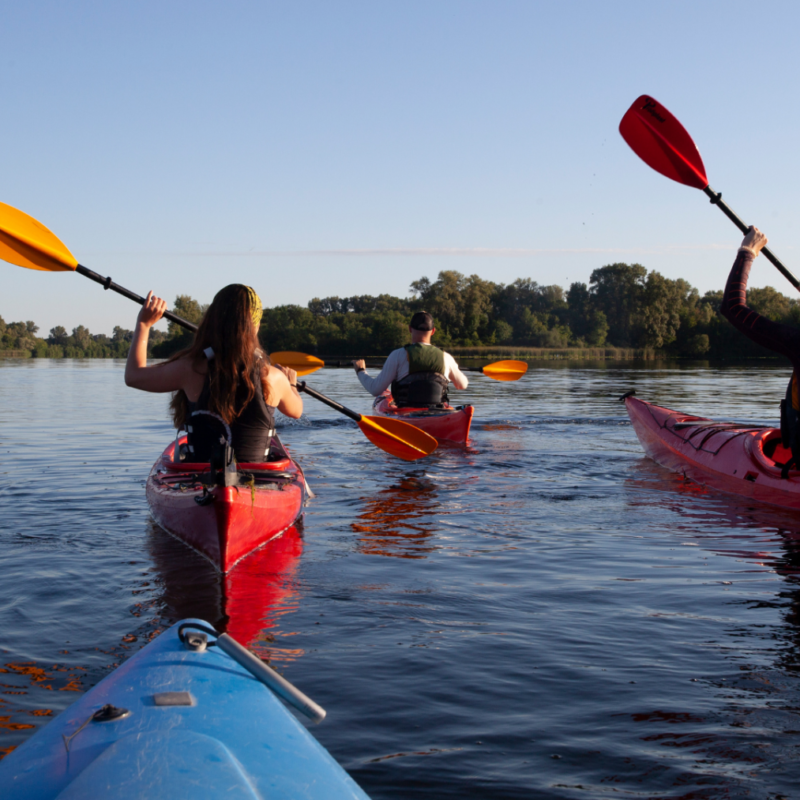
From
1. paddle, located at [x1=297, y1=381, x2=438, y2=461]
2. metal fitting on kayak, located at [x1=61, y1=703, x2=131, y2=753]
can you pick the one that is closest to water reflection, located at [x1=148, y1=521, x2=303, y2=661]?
metal fitting on kayak, located at [x1=61, y1=703, x2=131, y2=753]

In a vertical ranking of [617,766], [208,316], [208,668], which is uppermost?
[208,316]

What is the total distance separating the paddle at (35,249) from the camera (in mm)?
5250

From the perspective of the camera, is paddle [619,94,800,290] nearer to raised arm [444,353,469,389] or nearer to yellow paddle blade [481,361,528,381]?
raised arm [444,353,469,389]

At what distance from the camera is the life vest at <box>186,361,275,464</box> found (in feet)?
13.7

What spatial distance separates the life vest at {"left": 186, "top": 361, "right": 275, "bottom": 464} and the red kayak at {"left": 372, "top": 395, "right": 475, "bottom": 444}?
4917 mm

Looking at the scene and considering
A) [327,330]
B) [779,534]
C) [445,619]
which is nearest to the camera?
[445,619]

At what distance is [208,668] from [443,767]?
81 centimetres

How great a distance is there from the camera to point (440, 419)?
9.51m

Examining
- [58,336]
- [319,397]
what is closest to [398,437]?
[319,397]

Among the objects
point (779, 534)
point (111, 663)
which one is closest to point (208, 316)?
point (111, 663)

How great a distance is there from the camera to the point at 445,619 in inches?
141

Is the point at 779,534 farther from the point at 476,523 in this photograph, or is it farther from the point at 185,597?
the point at 185,597

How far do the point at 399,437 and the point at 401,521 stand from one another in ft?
4.68

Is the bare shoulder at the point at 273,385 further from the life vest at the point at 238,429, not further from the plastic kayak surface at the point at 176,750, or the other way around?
the plastic kayak surface at the point at 176,750
